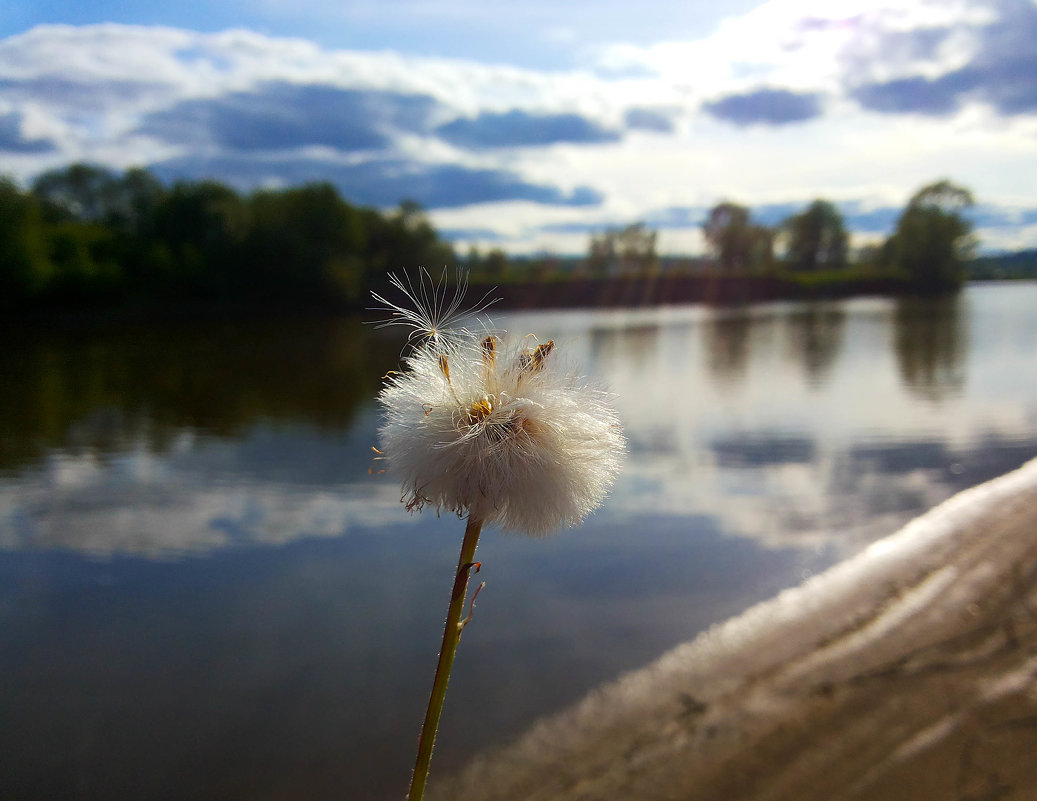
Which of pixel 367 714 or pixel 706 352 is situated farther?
pixel 706 352

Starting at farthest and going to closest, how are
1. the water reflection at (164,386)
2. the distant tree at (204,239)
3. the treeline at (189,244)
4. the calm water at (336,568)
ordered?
the distant tree at (204,239)
the treeline at (189,244)
the water reflection at (164,386)
the calm water at (336,568)

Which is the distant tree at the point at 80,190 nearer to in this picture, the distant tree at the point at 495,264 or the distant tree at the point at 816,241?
the distant tree at the point at 495,264

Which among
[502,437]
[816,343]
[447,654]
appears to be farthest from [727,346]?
[447,654]

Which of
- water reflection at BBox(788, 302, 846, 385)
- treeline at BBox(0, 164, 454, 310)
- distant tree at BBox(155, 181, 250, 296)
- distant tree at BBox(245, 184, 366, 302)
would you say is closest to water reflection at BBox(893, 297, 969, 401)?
water reflection at BBox(788, 302, 846, 385)

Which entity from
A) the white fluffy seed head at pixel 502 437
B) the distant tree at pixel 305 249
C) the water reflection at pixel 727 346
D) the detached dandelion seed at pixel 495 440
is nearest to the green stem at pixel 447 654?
the detached dandelion seed at pixel 495 440

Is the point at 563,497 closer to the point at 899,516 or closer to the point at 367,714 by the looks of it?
the point at 367,714

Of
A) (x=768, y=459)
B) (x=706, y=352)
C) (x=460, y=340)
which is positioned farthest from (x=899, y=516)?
(x=706, y=352)
